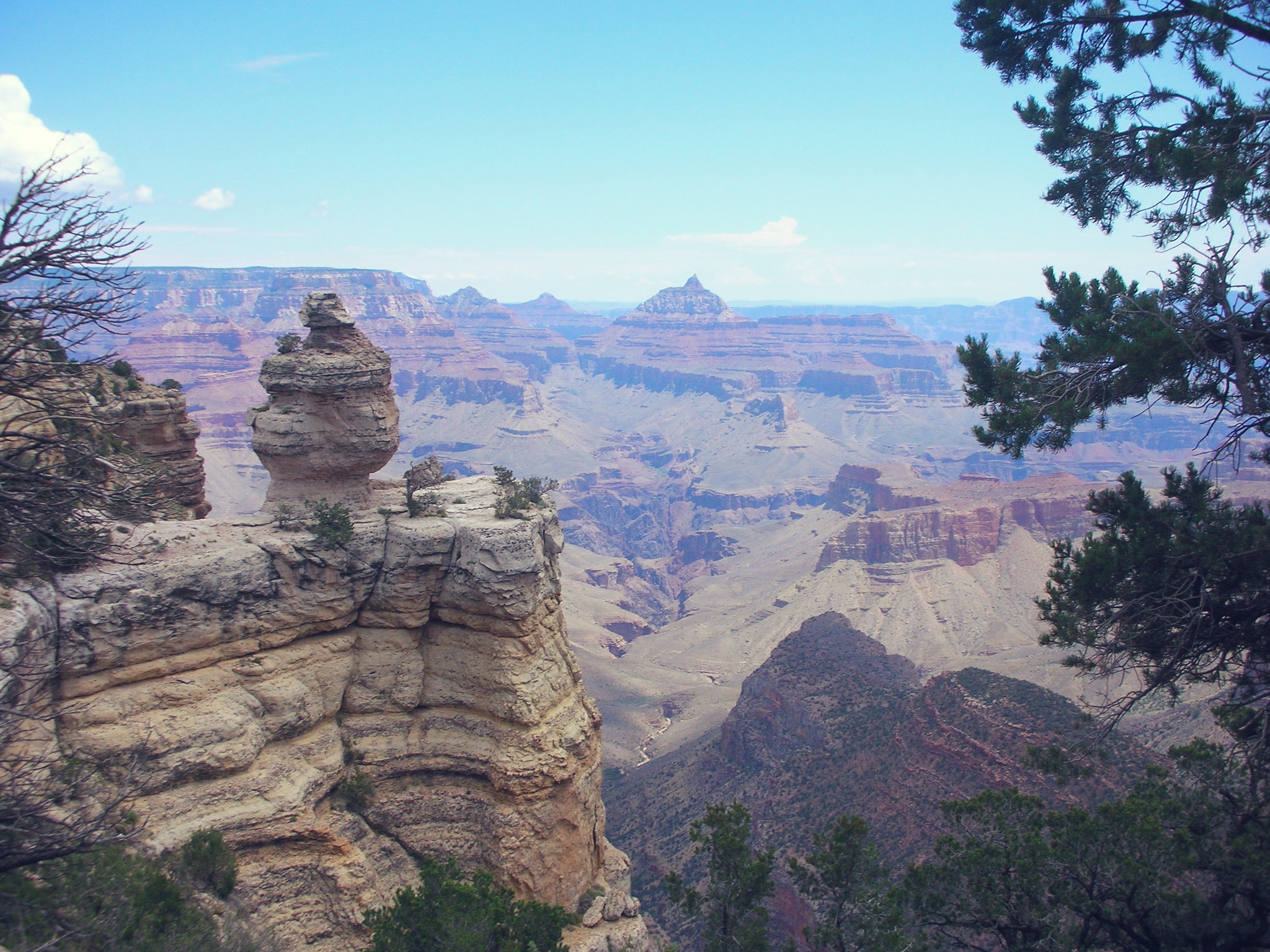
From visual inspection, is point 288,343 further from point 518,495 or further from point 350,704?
point 350,704

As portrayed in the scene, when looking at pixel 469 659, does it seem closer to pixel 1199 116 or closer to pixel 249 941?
pixel 249 941

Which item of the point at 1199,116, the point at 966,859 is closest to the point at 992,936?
the point at 966,859

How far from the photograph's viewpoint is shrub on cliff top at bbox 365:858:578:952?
1745cm

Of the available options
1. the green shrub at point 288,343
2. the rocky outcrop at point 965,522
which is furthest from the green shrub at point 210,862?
the rocky outcrop at point 965,522

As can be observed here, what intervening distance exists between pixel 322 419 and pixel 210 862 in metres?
12.2

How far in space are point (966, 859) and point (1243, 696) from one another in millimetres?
7277

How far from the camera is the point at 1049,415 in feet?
55.1

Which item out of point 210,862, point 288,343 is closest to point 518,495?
point 288,343

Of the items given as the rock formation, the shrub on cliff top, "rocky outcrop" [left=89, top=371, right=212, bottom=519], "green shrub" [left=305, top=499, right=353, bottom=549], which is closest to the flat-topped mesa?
the rock formation

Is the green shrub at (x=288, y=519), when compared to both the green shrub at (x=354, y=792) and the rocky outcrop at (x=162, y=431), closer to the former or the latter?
the rocky outcrop at (x=162, y=431)

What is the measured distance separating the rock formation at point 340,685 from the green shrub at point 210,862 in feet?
1.40

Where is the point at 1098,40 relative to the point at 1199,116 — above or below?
above

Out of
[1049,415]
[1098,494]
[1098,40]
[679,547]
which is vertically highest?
[1098,40]

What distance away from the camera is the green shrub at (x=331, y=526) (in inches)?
891
